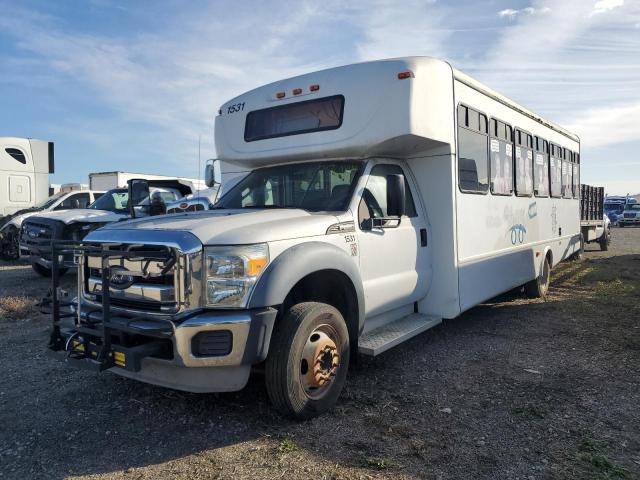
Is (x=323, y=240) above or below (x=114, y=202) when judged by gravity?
Result: below

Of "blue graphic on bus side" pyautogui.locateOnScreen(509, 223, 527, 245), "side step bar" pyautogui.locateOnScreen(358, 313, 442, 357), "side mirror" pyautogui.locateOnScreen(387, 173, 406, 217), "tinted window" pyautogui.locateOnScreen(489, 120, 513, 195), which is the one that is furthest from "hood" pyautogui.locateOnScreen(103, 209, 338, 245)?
"blue graphic on bus side" pyautogui.locateOnScreen(509, 223, 527, 245)

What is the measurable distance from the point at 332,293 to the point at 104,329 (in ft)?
6.21

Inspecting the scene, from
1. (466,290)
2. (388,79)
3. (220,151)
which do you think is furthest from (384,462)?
(220,151)

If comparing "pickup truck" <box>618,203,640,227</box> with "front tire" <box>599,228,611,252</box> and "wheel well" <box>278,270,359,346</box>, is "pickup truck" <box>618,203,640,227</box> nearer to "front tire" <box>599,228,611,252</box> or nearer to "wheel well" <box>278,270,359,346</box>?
"front tire" <box>599,228,611,252</box>

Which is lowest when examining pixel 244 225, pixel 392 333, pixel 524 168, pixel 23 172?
pixel 392 333

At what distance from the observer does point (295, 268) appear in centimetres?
369

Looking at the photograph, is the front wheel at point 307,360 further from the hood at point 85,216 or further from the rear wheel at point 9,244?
the rear wheel at point 9,244

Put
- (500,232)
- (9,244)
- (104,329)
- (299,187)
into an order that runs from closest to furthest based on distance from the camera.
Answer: (104,329)
(299,187)
(500,232)
(9,244)

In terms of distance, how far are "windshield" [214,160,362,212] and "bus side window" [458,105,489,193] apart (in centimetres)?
152

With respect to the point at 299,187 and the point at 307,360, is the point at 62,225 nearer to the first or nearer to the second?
the point at 299,187

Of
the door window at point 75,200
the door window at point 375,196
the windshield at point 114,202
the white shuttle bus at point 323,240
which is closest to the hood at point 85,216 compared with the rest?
the windshield at point 114,202

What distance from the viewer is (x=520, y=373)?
5.02m

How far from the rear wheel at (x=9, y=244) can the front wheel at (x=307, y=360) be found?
12.6m

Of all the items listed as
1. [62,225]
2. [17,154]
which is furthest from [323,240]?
[17,154]
